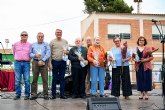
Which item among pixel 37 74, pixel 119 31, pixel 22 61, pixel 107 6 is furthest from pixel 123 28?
pixel 22 61

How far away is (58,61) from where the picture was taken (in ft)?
29.8

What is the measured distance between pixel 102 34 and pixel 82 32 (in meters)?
5.02

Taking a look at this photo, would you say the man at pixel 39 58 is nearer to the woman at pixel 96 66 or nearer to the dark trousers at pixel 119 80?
the woman at pixel 96 66

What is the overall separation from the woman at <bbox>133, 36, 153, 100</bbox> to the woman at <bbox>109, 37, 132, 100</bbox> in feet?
0.91

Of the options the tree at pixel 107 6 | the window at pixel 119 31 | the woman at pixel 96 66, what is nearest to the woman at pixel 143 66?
the woman at pixel 96 66

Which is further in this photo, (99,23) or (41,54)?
(99,23)

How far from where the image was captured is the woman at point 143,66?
9.18 meters

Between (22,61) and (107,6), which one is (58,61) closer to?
(22,61)

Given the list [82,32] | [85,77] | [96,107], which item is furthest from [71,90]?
[82,32]

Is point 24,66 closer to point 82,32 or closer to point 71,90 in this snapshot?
point 71,90

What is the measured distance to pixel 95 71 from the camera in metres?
9.17

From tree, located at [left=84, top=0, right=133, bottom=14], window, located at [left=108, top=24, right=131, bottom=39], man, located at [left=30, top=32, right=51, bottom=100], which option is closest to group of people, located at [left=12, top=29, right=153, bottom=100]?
man, located at [left=30, top=32, right=51, bottom=100]

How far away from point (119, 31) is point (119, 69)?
2033 cm

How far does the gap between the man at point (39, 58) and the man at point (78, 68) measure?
2.26ft
